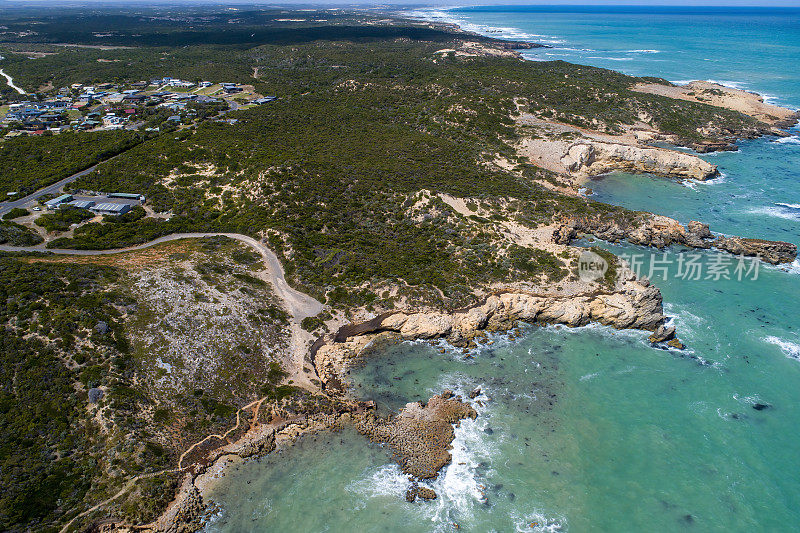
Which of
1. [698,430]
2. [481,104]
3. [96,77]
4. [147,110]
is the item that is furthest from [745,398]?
[96,77]

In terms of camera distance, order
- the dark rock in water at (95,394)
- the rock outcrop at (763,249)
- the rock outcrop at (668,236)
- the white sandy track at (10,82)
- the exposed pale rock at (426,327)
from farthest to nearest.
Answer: the white sandy track at (10,82), the rock outcrop at (668,236), the rock outcrop at (763,249), the exposed pale rock at (426,327), the dark rock in water at (95,394)

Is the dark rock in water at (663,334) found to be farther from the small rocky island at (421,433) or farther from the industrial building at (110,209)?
the industrial building at (110,209)

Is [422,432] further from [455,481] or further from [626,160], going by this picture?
[626,160]

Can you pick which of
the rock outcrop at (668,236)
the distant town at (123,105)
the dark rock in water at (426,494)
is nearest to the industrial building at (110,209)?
the distant town at (123,105)

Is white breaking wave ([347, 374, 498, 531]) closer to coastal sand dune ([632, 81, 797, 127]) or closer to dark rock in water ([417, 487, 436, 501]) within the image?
dark rock in water ([417, 487, 436, 501])

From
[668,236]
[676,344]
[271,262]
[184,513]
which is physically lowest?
[184,513]

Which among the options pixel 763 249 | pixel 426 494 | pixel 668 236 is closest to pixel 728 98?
pixel 763 249

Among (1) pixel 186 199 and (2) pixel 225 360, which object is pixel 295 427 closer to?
(2) pixel 225 360
